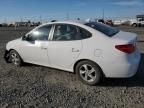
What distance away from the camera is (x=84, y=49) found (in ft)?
19.5

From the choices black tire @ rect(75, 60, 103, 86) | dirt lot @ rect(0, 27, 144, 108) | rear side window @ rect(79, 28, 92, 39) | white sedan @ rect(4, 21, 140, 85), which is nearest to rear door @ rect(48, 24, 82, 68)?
white sedan @ rect(4, 21, 140, 85)

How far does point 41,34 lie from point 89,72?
193 cm

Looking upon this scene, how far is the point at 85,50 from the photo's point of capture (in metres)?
5.94

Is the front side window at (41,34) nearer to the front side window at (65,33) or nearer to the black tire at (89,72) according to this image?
the front side window at (65,33)

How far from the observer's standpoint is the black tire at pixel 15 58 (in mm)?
7829

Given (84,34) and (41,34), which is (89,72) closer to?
(84,34)

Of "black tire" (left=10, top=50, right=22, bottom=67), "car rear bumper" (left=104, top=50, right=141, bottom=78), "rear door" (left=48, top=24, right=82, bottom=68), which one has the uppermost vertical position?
"rear door" (left=48, top=24, right=82, bottom=68)

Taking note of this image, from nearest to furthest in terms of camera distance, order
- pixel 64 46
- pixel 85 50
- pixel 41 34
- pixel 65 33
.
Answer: pixel 85 50, pixel 64 46, pixel 65 33, pixel 41 34

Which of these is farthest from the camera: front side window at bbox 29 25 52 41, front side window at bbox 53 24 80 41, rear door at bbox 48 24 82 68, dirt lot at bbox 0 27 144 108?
front side window at bbox 29 25 52 41

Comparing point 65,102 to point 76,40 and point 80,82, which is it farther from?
point 76,40

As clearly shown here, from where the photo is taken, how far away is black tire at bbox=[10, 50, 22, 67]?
783 cm

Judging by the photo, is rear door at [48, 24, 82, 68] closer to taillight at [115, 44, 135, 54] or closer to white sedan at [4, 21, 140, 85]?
white sedan at [4, 21, 140, 85]

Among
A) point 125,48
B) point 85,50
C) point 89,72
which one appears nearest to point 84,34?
point 85,50

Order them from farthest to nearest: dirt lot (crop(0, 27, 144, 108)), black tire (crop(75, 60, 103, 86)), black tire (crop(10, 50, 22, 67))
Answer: black tire (crop(10, 50, 22, 67))
black tire (crop(75, 60, 103, 86))
dirt lot (crop(0, 27, 144, 108))
